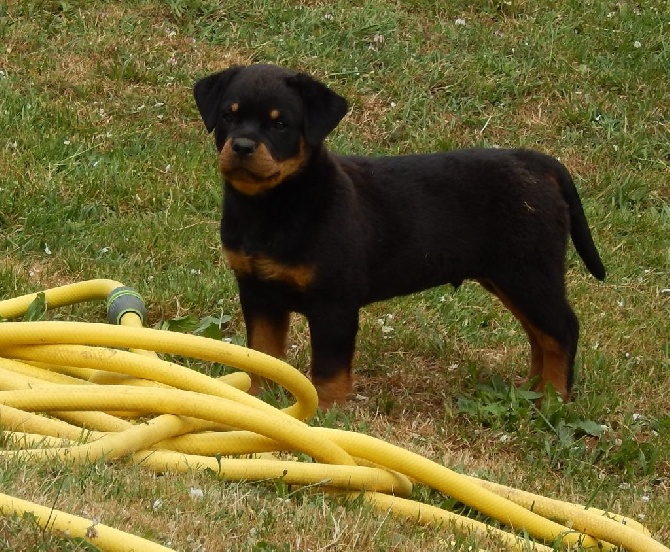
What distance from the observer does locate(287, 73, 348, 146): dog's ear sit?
5.04 meters

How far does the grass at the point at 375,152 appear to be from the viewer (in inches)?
141

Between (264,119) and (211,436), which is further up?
(264,119)

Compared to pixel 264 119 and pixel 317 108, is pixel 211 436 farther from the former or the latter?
pixel 317 108

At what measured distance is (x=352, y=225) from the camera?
5211mm

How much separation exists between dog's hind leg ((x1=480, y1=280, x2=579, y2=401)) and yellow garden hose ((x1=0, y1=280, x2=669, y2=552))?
65.8 inches

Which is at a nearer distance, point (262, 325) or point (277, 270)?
point (277, 270)

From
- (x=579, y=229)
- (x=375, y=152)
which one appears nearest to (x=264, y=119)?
(x=579, y=229)

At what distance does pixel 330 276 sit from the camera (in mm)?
5082

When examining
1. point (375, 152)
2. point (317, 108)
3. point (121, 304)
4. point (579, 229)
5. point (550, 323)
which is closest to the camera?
point (317, 108)

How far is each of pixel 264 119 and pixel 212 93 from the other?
327mm

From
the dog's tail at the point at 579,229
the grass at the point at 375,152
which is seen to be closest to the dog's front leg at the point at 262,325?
the grass at the point at 375,152

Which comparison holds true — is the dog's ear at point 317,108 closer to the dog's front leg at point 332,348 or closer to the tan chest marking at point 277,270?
the tan chest marking at point 277,270

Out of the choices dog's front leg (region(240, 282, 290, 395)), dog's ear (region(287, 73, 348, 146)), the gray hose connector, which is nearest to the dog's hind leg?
dog's front leg (region(240, 282, 290, 395))

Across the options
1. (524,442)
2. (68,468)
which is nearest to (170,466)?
(68,468)
